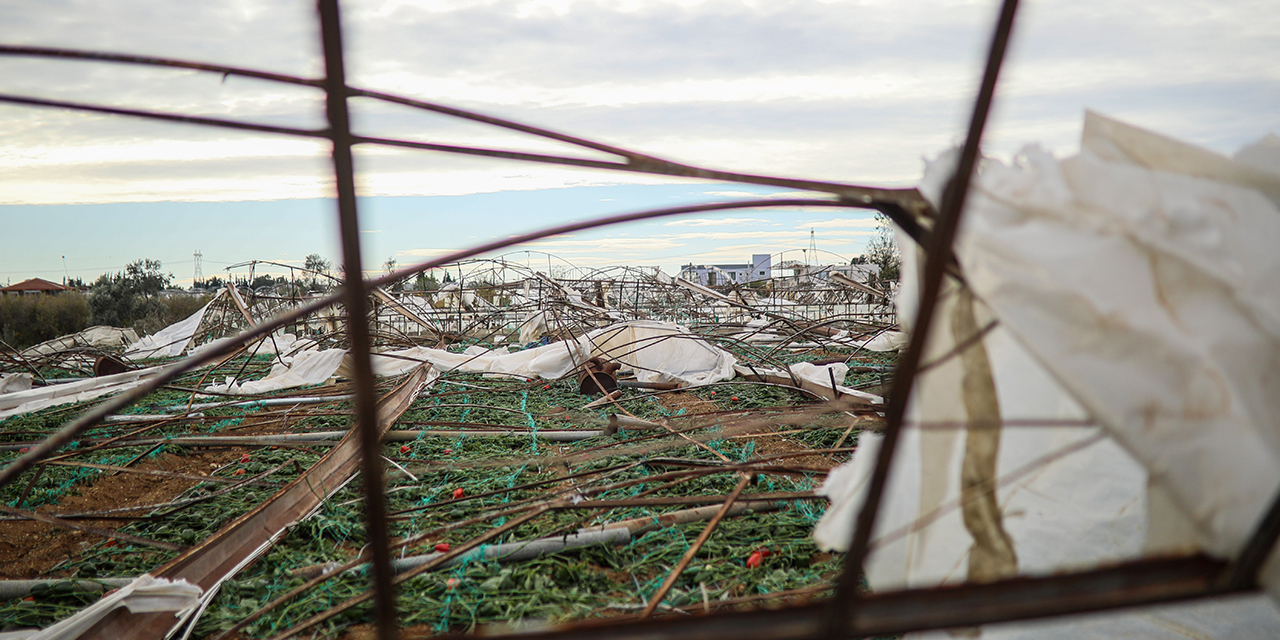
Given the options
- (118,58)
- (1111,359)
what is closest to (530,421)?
(118,58)

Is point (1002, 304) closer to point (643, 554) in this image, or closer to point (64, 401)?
point (643, 554)

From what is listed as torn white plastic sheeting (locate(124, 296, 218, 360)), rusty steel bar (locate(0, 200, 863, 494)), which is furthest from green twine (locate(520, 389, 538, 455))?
torn white plastic sheeting (locate(124, 296, 218, 360))

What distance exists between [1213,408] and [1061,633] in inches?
29.8

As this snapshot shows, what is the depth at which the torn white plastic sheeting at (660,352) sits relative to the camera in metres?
9.16

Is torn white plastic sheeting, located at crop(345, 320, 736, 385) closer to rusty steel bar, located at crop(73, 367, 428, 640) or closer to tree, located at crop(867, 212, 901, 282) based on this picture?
rusty steel bar, located at crop(73, 367, 428, 640)

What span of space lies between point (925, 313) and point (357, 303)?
2.70 ft

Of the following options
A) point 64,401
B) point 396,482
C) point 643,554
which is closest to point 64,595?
point 396,482

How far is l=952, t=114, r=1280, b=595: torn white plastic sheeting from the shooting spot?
3.18ft

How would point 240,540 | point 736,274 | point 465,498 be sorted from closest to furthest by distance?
point 240,540 → point 465,498 → point 736,274

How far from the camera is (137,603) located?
242 cm

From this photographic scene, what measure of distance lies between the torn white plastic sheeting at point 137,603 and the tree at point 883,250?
26.7 metres

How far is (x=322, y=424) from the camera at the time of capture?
670 centimetres

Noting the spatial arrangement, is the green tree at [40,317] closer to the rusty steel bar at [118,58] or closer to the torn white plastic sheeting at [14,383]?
the torn white plastic sheeting at [14,383]

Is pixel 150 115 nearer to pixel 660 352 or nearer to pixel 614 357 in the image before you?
pixel 614 357
